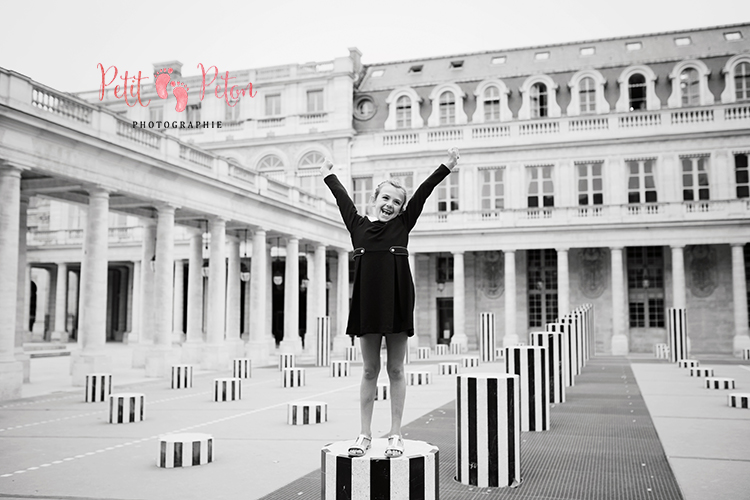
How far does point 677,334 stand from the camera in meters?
28.8

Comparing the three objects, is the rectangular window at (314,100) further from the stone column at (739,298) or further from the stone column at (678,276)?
the stone column at (739,298)

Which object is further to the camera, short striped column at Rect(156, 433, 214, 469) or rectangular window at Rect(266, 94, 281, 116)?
rectangular window at Rect(266, 94, 281, 116)

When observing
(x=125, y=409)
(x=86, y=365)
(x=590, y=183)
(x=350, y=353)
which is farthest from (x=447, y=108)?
(x=125, y=409)

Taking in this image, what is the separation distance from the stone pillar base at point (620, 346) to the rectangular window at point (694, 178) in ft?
29.8

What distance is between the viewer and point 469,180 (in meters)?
43.8

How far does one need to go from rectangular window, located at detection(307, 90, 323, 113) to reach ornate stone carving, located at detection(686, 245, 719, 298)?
24.7 meters

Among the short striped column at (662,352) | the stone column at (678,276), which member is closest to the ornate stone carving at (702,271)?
the stone column at (678,276)

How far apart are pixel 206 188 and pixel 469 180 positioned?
21.6 meters

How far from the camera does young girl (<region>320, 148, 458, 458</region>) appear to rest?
561 cm

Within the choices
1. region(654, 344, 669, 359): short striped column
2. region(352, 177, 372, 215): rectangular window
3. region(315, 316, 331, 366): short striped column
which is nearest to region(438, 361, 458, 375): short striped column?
region(315, 316, 331, 366): short striped column

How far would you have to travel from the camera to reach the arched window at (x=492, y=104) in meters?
44.5

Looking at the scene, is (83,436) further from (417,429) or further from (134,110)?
(134,110)

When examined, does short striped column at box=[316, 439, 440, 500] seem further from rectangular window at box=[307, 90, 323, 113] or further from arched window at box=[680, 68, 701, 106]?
rectangular window at box=[307, 90, 323, 113]

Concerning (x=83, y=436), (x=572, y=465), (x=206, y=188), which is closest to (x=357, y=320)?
(x=572, y=465)
